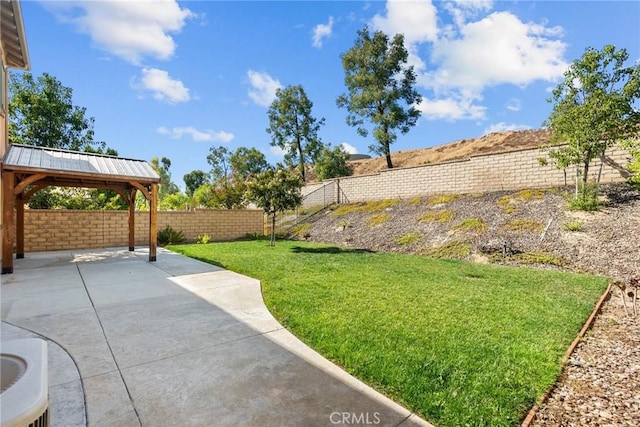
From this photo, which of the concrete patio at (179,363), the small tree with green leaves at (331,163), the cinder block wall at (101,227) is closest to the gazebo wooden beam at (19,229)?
the cinder block wall at (101,227)

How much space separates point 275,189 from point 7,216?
6693mm

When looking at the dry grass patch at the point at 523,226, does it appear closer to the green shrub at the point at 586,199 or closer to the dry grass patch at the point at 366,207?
the green shrub at the point at 586,199

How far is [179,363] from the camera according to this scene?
2891 millimetres

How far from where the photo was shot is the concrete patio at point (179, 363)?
7.18 feet

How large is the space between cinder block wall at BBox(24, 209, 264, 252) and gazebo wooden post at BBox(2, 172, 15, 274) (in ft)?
16.1

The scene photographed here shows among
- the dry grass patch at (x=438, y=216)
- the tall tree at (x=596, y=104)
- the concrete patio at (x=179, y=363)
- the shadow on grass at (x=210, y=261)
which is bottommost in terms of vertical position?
the concrete patio at (x=179, y=363)

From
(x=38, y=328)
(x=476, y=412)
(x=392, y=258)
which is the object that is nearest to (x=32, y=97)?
(x=38, y=328)

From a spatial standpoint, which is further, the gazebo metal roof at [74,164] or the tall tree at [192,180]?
the tall tree at [192,180]

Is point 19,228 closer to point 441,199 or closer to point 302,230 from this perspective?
point 302,230

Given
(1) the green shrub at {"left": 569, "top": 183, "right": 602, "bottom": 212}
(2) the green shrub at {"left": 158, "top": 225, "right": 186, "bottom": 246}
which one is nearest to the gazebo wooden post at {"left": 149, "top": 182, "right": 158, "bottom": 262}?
(2) the green shrub at {"left": 158, "top": 225, "right": 186, "bottom": 246}

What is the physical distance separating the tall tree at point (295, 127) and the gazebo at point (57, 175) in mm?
19093

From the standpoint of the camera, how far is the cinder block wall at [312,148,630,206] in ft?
34.6

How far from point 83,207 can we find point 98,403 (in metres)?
14.9

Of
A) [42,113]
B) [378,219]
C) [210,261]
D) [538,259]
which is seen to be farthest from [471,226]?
[42,113]
